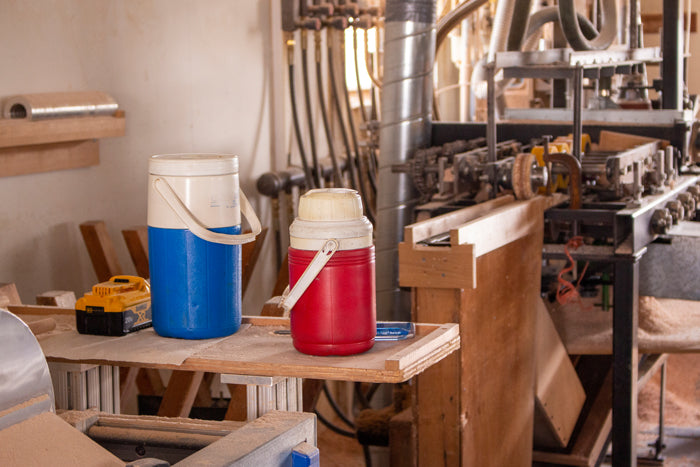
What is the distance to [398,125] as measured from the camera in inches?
124

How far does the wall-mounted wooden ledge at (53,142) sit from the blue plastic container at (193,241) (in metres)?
1.03

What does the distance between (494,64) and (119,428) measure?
185 cm

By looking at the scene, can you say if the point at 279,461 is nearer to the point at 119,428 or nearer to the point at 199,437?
the point at 199,437

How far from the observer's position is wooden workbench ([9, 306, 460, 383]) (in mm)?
1115

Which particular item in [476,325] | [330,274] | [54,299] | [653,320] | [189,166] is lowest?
[653,320]

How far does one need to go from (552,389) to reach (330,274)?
1.74 m

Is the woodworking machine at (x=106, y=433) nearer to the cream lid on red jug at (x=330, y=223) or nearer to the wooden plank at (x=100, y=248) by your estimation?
the cream lid on red jug at (x=330, y=223)

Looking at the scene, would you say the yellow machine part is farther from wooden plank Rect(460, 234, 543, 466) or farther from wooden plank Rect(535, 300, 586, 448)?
wooden plank Rect(535, 300, 586, 448)

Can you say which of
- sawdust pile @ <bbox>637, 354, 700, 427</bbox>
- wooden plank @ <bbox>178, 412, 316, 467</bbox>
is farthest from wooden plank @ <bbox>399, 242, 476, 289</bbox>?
sawdust pile @ <bbox>637, 354, 700, 427</bbox>

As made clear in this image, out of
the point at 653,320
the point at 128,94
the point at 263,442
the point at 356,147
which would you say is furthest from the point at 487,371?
the point at 356,147

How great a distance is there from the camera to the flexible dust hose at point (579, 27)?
129 inches

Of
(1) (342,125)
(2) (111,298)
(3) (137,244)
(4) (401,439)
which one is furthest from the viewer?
(1) (342,125)

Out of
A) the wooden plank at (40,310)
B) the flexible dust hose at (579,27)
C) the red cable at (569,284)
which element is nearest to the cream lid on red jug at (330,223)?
the wooden plank at (40,310)

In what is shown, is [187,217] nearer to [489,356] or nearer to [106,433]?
[106,433]
